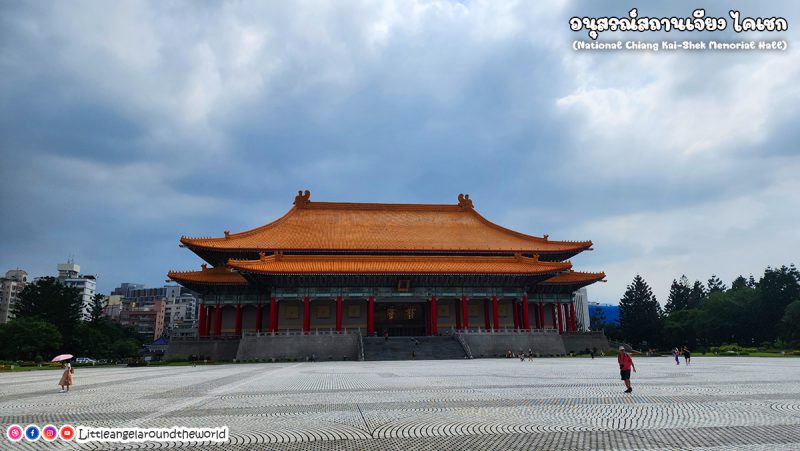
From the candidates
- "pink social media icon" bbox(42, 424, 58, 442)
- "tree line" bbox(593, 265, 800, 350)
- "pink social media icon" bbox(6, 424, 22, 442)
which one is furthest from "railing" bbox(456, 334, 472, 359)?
"tree line" bbox(593, 265, 800, 350)

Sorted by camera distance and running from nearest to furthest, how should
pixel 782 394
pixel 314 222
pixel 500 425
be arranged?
pixel 500 425 < pixel 782 394 < pixel 314 222

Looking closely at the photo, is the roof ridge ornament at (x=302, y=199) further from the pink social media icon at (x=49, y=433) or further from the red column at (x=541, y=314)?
the pink social media icon at (x=49, y=433)

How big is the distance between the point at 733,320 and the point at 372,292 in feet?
153

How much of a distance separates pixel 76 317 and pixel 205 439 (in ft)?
245

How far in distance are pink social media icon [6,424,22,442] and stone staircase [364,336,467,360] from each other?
26006mm

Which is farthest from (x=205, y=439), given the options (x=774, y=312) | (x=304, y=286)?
(x=774, y=312)

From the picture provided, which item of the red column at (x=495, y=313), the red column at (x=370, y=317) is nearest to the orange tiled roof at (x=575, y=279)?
the red column at (x=495, y=313)

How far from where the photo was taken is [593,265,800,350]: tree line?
52662 millimetres

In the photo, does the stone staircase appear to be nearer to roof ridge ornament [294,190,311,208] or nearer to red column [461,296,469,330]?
red column [461,296,469,330]

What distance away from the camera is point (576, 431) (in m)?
7.21

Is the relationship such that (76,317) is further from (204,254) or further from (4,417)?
(4,417)

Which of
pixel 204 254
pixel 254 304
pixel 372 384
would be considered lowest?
pixel 372 384

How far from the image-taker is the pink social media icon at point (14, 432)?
754 cm

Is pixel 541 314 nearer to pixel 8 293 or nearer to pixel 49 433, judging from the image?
pixel 49 433
